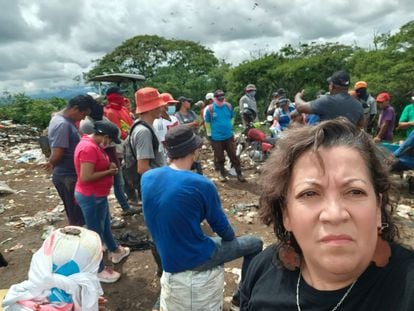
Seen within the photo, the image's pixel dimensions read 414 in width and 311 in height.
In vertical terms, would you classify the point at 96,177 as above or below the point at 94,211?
above

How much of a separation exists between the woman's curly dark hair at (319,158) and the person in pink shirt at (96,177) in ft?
7.82

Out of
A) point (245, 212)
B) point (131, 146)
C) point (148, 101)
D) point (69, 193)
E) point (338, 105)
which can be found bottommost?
point (245, 212)

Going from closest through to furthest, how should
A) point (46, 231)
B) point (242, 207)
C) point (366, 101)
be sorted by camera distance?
point (46, 231) < point (242, 207) < point (366, 101)

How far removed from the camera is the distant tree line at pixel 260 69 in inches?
408

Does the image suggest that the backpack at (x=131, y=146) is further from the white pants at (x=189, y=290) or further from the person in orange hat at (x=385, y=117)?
the person in orange hat at (x=385, y=117)

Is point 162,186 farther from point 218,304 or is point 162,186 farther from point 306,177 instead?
point 306,177

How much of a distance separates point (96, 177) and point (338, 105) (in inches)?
112

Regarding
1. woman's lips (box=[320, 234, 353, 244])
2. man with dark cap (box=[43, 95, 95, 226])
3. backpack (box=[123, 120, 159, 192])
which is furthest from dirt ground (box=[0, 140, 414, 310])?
man with dark cap (box=[43, 95, 95, 226])

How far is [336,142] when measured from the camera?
1109 mm

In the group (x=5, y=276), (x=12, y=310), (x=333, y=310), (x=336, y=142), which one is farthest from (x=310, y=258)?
(x=5, y=276)

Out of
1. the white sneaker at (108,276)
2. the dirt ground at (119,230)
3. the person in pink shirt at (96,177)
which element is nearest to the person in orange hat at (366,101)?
the dirt ground at (119,230)

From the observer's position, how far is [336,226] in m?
0.97

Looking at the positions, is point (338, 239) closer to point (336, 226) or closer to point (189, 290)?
point (336, 226)

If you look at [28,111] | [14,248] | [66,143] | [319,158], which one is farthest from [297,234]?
[28,111]
